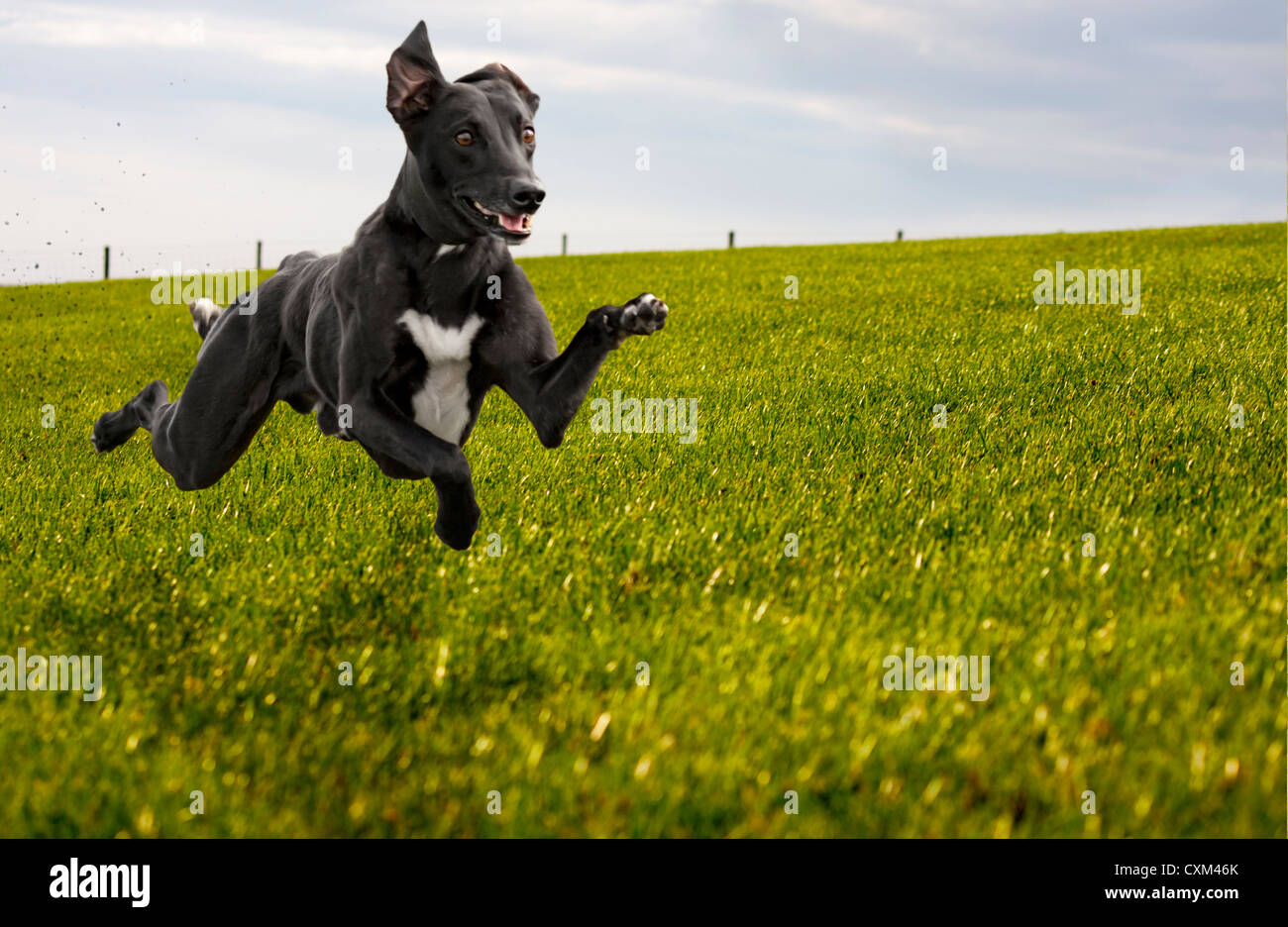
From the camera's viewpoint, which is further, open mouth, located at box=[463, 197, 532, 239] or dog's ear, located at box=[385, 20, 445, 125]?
dog's ear, located at box=[385, 20, 445, 125]

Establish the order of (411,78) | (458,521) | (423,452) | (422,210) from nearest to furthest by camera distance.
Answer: (411,78)
(422,210)
(423,452)
(458,521)

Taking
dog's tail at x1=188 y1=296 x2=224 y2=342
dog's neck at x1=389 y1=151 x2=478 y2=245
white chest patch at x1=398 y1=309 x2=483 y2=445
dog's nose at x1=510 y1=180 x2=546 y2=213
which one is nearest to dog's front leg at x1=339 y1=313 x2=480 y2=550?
white chest patch at x1=398 y1=309 x2=483 y2=445

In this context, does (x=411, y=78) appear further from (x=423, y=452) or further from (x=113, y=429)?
(x=113, y=429)

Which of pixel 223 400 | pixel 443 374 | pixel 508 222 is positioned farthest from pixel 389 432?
pixel 223 400

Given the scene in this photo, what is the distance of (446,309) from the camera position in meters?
5.05

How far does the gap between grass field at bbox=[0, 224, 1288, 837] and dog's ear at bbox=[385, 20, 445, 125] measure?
8.24 feet

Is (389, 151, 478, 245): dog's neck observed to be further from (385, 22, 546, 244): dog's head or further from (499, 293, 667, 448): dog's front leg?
(499, 293, 667, 448): dog's front leg

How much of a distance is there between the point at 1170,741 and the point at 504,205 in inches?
132

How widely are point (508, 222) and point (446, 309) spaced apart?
0.78 m

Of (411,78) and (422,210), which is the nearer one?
(411,78)

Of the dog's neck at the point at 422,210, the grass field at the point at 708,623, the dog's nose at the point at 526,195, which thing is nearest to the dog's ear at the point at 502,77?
the dog's neck at the point at 422,210

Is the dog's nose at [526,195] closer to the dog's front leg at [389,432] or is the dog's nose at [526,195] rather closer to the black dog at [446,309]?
the black dog at [446,309]

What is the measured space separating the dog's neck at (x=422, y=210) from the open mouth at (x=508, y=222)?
1.09ft

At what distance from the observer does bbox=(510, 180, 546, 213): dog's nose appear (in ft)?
14.3
